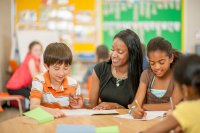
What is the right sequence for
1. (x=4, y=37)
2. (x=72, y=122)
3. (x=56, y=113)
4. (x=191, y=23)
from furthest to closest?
1. (x=191, y=23)
2. (x=4, y=37)
3. (x=56, y=113)
4. (x=72, y=122)

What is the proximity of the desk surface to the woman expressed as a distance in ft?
1.62

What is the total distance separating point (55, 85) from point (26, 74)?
3.49m

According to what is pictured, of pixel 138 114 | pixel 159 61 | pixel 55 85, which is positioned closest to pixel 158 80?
pixel 159 61

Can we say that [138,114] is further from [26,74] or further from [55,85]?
[26,74]

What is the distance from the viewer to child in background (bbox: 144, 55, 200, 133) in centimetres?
99

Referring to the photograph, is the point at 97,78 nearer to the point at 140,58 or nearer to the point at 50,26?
the point at 140,58

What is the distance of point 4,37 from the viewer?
19.9 ft

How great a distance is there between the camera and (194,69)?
985mm

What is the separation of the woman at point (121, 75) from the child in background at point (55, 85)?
23 centimetres

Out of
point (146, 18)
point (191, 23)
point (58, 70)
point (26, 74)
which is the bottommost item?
point (26, 74)

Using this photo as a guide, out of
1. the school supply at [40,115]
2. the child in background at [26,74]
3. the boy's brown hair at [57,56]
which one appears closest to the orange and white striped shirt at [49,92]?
the boy's brown hair at [57,56]

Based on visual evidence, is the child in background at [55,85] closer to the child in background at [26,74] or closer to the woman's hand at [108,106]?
the woman's hand at [108,106]

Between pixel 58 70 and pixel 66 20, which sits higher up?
pixel 66 20

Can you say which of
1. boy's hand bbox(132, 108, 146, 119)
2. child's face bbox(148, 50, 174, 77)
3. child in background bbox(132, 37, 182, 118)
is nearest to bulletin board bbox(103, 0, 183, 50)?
child in background bbox(132, 37, 182, 118)
